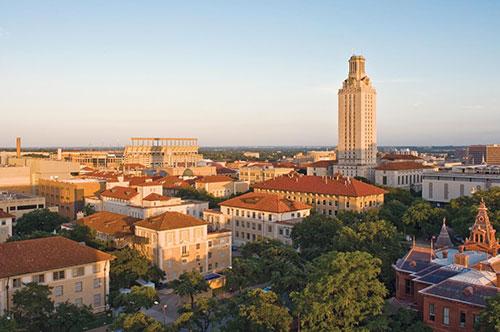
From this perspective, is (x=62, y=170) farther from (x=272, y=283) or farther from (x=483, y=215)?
(x=483, y=215)

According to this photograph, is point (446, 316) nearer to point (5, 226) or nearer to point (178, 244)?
point (178, 244)

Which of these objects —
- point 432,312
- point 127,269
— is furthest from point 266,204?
point 432,312

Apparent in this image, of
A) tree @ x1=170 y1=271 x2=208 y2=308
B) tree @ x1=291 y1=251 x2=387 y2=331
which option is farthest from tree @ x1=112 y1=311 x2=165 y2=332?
tree @ x1=170 y1=271 x2=208 y2=308

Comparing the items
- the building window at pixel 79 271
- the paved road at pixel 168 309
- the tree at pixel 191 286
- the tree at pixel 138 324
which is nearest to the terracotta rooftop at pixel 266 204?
the paved road at pixel 168 309

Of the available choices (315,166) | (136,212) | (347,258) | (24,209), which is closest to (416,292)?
(347,258)

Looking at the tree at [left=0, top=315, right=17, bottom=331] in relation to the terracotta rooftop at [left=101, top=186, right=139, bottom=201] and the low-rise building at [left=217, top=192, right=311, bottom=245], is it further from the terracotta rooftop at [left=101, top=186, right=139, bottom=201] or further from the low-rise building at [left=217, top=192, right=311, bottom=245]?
the terracotta rooftop at [left=101, top=186, right=139, bottom=201]

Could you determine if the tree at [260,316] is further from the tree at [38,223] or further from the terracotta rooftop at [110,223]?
the tree at [38,223]

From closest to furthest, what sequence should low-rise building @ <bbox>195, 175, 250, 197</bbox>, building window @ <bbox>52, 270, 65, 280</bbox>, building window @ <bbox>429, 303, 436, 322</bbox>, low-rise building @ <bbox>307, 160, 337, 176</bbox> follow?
building window @ <bbox>429, 303, 436, 322</bbox> < building window @ <bbox>52, 270, 65, 280</bbox> < low-rise building @ <bbox>195, 175, 250, 197</bbox> < low-rise building @ <bbox>307, 160, 337, 176</bbox>
